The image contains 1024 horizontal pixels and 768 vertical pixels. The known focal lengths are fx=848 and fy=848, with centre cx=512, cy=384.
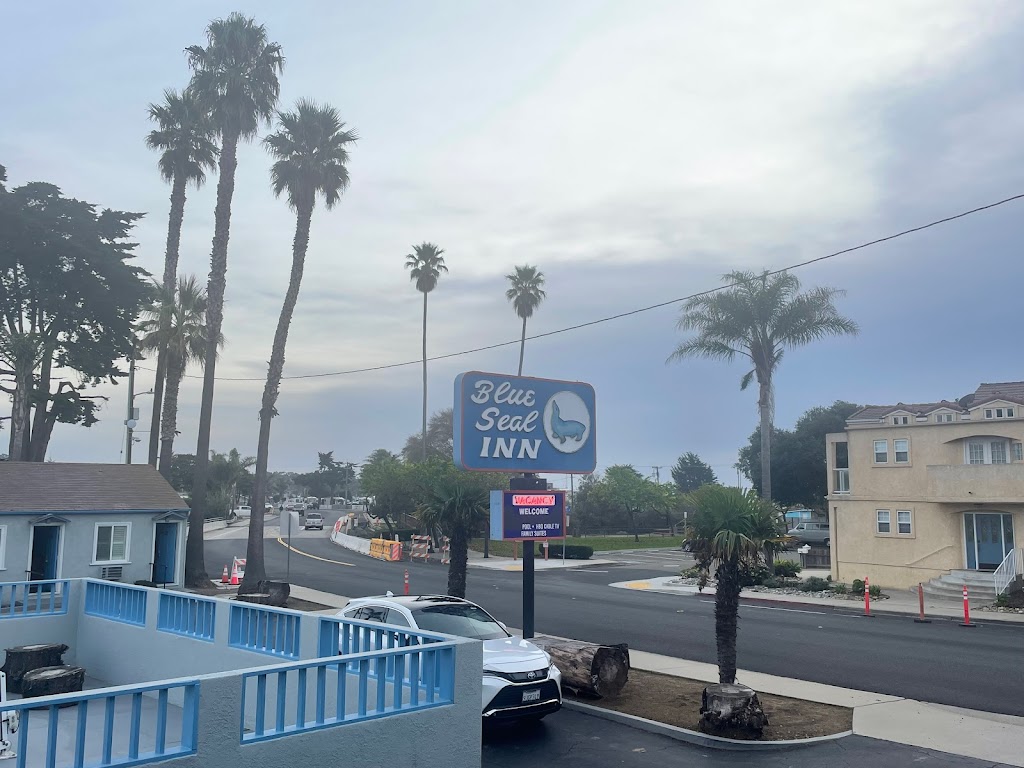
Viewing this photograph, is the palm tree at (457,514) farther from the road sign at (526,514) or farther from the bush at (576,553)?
the bush at (576,553)

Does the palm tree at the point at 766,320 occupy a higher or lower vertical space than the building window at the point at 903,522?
higher

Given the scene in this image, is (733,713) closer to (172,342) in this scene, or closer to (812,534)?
(172,342)

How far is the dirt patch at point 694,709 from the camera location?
11906 millimetres

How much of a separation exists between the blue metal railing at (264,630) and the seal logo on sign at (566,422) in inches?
325

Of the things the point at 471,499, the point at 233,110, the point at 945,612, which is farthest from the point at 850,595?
the point at 233,110

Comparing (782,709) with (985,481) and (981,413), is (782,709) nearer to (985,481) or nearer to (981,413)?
(985,481)

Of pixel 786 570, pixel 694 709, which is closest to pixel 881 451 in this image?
pixel 786 570

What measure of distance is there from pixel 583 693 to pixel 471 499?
277 inches

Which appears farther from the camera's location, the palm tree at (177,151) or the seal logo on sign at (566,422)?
the palm tree at (177,151)

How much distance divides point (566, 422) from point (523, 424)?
1.14 metres

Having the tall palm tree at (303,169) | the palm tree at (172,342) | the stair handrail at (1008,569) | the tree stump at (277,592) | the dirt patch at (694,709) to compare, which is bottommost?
the dirt patch at (694,709)

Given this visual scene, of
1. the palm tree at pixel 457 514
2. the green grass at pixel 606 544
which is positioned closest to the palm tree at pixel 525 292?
the green grass at pixel 606 544

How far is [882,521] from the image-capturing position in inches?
1310

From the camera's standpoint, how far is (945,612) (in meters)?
26.0
